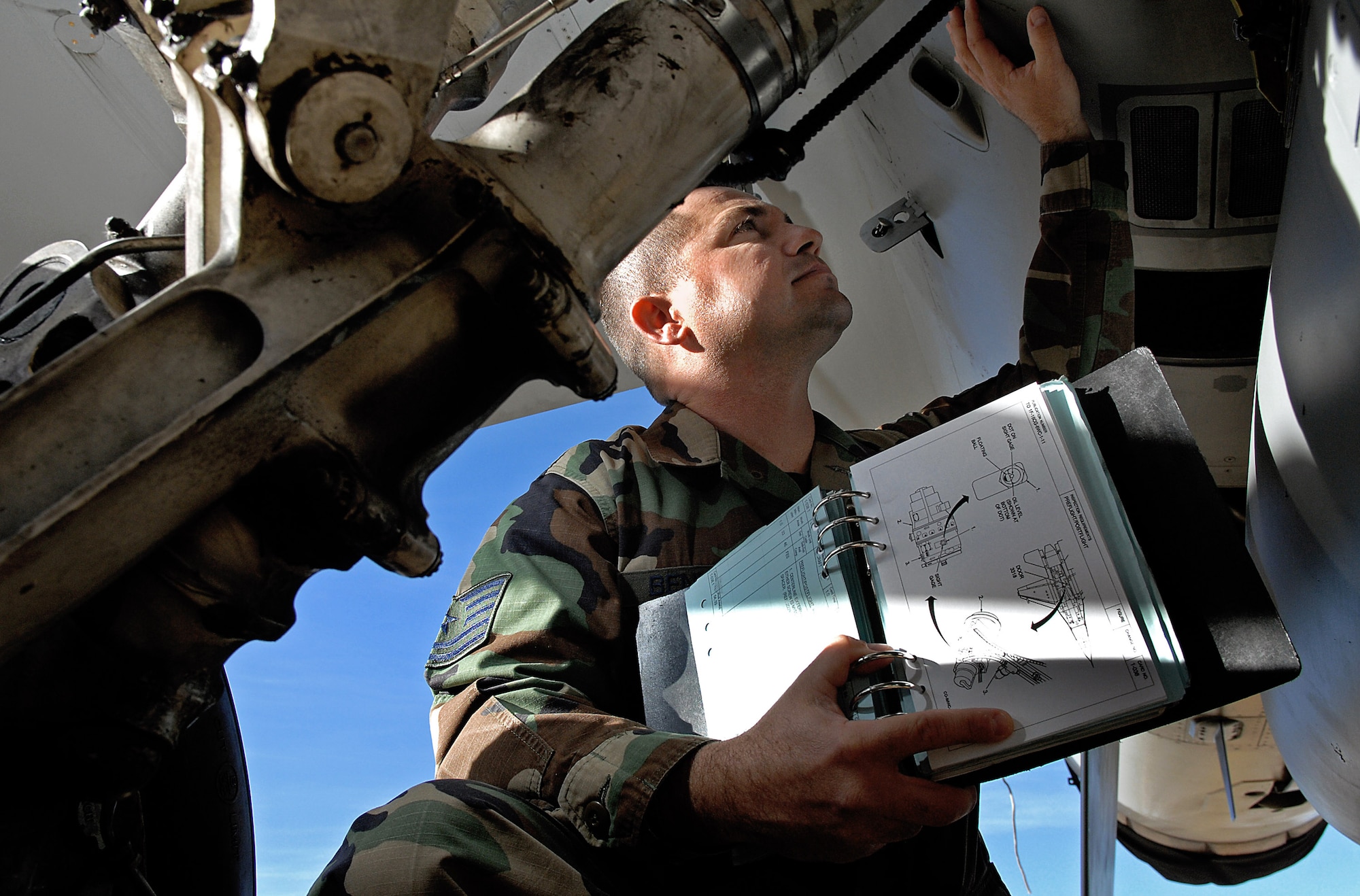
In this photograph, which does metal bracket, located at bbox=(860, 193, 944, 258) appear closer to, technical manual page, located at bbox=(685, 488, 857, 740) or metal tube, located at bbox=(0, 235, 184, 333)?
technical manual page, located at bbox=(685, 488, 857, 740)

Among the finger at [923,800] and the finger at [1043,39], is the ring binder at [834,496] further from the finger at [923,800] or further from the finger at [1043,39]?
the finger at [1043,39]

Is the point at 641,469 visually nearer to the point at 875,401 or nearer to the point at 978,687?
the point at 978,687

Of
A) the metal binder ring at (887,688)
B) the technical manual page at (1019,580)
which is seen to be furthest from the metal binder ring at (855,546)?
the metal binder ring at (887,688)

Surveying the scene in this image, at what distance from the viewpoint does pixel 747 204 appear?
1485mm

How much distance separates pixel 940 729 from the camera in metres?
0.64

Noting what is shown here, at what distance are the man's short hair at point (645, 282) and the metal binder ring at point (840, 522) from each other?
0.68 metres

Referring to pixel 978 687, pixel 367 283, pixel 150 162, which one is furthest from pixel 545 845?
pixel 150 162

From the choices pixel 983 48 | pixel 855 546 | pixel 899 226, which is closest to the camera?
pixel 855 546

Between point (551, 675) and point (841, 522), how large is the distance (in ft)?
1.10

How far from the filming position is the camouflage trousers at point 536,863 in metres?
0.69

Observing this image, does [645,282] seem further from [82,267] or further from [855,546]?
[82,267]

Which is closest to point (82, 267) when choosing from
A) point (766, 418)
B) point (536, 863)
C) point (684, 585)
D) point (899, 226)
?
point (536, 863)

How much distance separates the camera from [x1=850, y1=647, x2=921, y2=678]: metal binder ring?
2.39ft

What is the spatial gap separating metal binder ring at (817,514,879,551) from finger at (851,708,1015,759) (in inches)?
7.9
